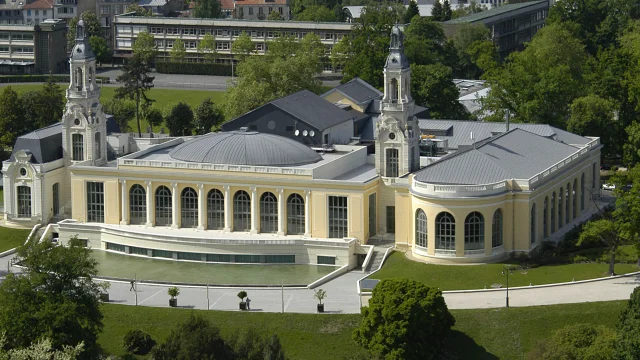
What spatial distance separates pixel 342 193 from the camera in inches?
4496

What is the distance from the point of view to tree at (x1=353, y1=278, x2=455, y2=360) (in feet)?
307

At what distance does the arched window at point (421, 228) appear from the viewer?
110 meters

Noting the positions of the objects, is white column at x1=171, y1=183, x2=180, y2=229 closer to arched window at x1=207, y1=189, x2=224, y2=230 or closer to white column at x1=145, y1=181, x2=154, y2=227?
white column at x1=145, y1=181, x2=154, y2=227

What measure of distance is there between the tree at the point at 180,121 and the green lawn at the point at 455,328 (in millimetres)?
55259

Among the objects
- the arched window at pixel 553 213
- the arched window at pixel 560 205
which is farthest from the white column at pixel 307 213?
the arched window at pixel 560 205

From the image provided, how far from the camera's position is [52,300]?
95062 mm

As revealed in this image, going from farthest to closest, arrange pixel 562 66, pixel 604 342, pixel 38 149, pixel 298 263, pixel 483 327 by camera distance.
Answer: pixel 562 66
pixel 38 149
pixel 298 263
pixel 483 327
pixel 604 342

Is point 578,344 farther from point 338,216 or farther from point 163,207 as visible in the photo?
point 163,207

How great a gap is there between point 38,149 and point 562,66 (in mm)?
52759

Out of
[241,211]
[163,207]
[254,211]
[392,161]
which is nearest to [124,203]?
→ [163,207]

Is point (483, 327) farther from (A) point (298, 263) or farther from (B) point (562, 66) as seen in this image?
(B) point (562, 66)

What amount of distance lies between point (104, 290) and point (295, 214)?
1690cm

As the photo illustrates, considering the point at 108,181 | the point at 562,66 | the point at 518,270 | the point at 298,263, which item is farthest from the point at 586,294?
the point at 562,66

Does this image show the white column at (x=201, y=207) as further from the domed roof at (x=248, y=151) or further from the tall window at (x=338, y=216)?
the tall window at (x=338, y=216)
